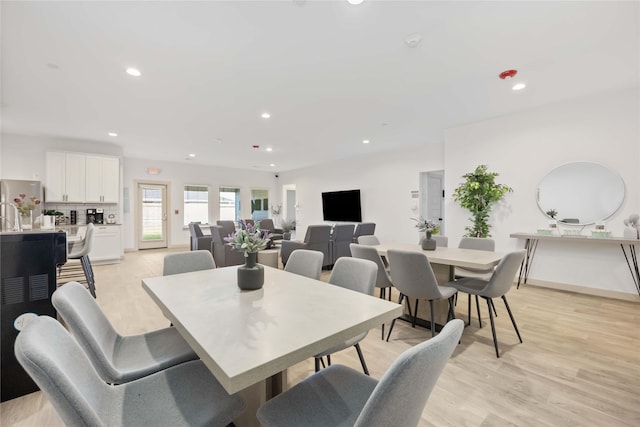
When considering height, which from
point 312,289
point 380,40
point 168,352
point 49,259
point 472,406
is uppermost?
point 380,40

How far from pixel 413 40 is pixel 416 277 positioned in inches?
84.1

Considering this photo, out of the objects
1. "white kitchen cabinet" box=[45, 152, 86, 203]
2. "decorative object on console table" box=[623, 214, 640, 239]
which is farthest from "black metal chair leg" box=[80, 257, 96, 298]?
"decorative object on console table" box=[623, 214, 640, 239]

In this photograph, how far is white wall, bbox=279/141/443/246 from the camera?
267 inches

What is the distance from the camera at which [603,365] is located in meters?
2.18

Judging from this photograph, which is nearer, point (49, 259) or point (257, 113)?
point (49, 259)

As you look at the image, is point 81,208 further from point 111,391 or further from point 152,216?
point 111,391

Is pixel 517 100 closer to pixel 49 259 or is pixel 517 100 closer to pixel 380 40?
pixel 380 40

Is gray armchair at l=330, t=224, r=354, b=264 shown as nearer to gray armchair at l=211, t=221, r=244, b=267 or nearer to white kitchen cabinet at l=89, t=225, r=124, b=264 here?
gray armchair at l=211, t=221, r=244, b=267

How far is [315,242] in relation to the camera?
516 cm

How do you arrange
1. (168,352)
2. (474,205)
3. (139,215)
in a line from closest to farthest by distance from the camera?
(168,352) < (474,205) < (139,215)

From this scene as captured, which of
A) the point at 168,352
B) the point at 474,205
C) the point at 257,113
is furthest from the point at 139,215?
the point at 474,205

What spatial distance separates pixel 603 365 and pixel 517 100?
3428 millimetres

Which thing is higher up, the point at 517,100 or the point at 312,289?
the point at 517,100

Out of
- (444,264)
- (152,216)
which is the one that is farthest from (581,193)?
(152,216)
